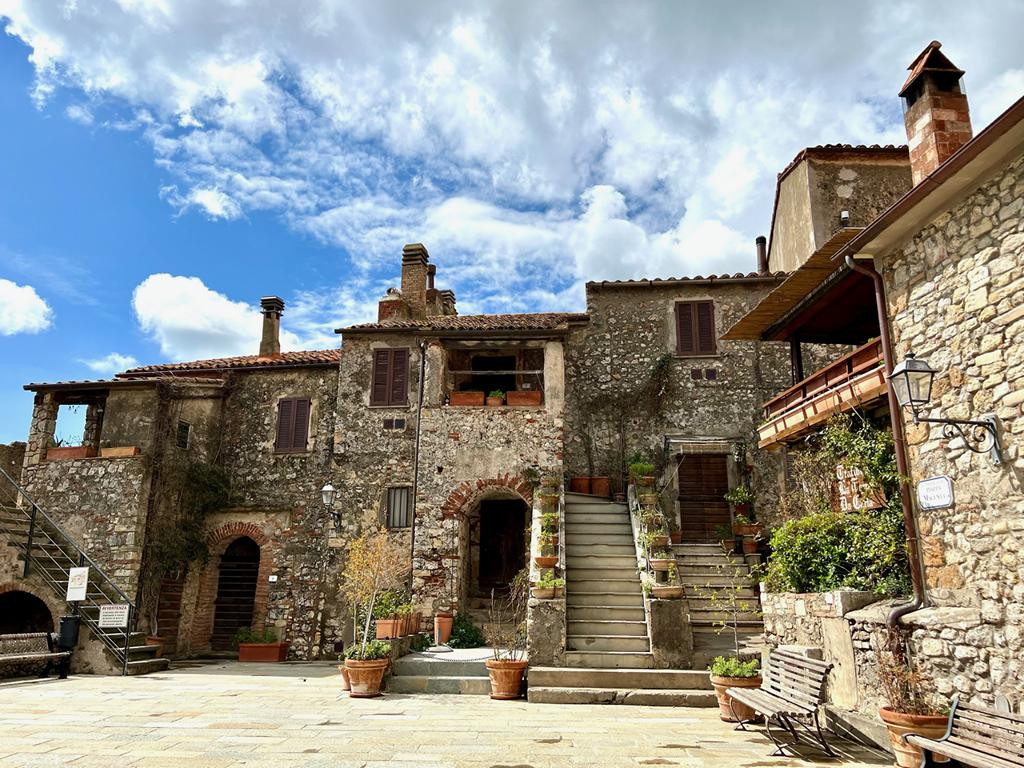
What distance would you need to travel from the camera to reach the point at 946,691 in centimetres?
684

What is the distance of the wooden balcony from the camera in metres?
9.48

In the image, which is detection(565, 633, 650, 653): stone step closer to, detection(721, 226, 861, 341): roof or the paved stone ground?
the paved stone ground

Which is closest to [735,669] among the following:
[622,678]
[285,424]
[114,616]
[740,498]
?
[622,678]

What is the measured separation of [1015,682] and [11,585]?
16.3m

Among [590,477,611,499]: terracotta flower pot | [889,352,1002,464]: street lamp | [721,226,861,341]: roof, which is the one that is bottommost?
[889,352,1002,464]: street lamp

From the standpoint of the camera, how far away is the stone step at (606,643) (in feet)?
35.5

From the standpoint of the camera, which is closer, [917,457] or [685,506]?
[917,457]

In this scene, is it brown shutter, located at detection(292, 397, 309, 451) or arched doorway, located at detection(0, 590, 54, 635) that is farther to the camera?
brown shutter, located at detection(292, 397, 309, 451)

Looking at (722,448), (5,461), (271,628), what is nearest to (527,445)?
(722,448)

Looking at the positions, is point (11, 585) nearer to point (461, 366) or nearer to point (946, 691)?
point (461, 366)

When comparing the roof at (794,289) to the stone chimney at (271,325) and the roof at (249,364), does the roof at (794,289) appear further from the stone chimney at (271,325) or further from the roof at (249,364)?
the stone chimney at (271,325)

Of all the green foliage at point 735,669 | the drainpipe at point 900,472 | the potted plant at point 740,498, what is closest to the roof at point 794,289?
the drainpipe at point 900,472

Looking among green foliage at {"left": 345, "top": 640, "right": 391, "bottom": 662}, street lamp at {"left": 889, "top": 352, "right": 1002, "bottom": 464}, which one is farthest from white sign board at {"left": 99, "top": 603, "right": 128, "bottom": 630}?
street lamp at {"left": 889, "top": 352, "right": 1002, "bottom": 464}

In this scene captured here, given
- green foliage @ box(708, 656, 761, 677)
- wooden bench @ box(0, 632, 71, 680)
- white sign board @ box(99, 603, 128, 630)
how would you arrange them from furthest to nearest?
white sign board @ box(99, 603, 128, 630)
wooden bench @ box(0, 632, 71, 680)
green foliage @ box(708, 656, 761, 677)
